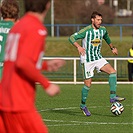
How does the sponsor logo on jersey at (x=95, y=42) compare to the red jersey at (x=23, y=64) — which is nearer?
the red jersey at (x=23, y=64)

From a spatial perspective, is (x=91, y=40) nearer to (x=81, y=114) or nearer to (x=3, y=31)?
(x=81, y=114)

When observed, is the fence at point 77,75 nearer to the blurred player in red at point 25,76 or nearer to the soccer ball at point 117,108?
the soccer ball at point 117,108

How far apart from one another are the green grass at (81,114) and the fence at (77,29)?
2928 centimetres

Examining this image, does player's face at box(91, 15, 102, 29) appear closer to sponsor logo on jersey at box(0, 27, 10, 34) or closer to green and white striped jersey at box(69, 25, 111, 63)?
green and white striped jersey at box(69, 25, 111, 63)

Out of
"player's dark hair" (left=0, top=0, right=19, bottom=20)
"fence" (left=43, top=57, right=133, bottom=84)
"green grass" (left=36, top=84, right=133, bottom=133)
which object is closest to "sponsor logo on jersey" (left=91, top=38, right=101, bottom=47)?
"green grass" (left=36, top=84, right=133, bottom=133)

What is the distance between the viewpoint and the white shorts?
46.3 ft

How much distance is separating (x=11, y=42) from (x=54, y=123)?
236 inches

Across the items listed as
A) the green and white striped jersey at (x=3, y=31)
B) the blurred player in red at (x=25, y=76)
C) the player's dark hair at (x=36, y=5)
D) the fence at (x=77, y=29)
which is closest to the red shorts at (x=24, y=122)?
the blurred player in red at (x=25, y=76)

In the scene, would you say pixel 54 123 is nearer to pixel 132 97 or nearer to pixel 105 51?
pixel 132 97

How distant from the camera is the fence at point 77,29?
1964 inches

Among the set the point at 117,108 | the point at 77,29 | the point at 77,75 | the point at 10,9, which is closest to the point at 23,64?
the point at 10,9

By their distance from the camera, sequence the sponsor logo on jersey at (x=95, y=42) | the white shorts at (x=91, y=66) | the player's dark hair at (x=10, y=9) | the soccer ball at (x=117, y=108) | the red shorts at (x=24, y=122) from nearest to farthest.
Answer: the red shorts at (x=24, y=122)
the player's dark hair at (x=10, y=9)
the soccer ball at (x=117, y=108)
the white shorts at (x=91, y=66)
the sponsor logo on jersey at (x=95, y=42)

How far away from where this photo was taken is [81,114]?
14.1 meters

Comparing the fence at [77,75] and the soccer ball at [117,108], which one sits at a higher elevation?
the soccer ball at [117,108]
